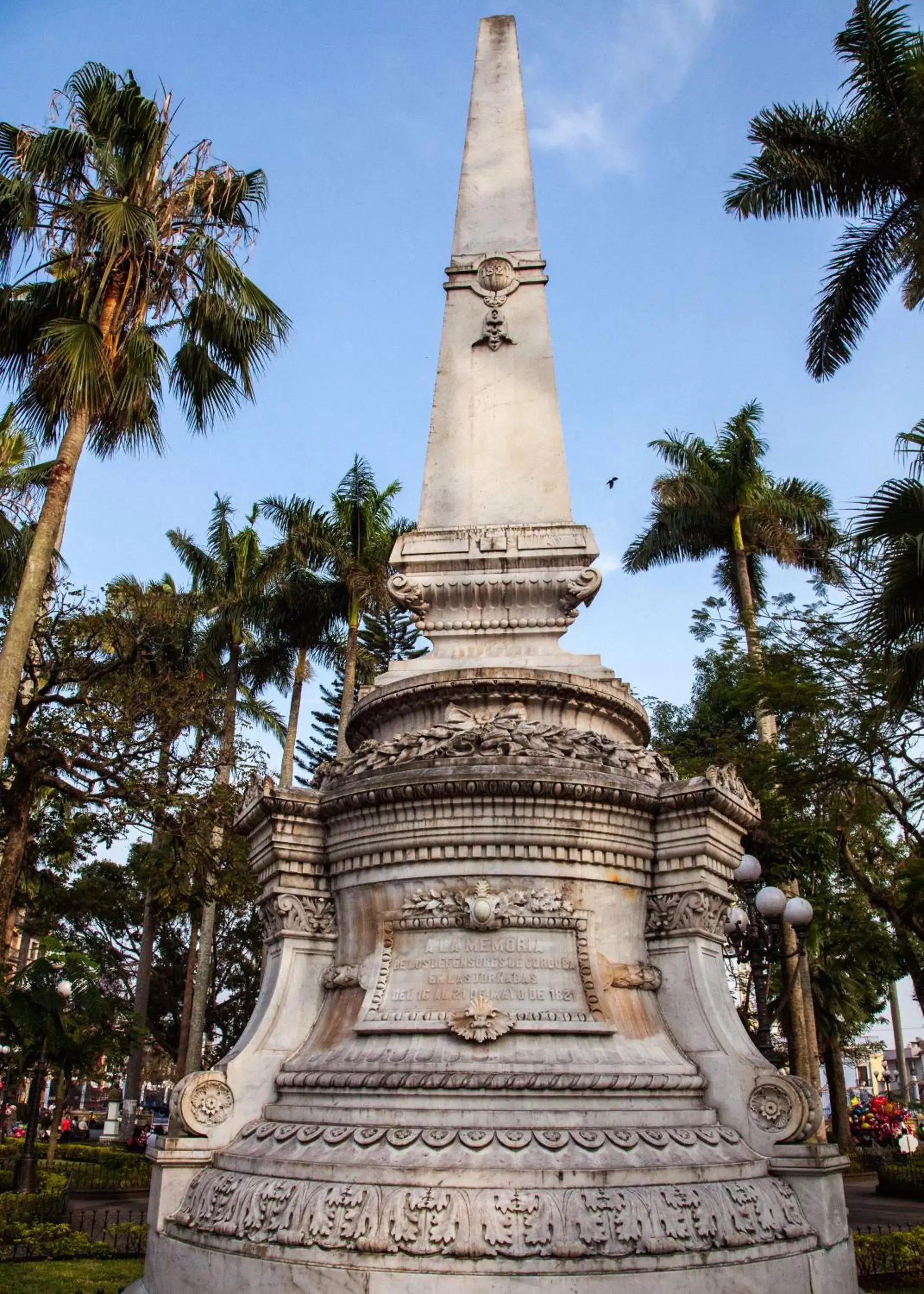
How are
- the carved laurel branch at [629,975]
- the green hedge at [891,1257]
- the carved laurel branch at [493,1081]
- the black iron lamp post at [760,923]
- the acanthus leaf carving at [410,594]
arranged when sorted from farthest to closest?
1. the black iron lamp post at [760,923]
2. the green hedge at [891,1257]
3. the acanthus leaf carving at [410,594]
4. the carved laurel branch at [629,975]
5. the carved laurel branch at [493,1081]

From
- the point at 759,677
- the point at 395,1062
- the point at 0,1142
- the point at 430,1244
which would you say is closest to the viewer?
the point at 430,1244

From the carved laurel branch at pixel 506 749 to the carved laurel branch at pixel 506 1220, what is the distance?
7.80 feet

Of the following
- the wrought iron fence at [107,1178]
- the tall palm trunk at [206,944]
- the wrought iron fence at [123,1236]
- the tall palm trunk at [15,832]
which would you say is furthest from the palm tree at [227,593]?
the wrought iron fence at [123,1236]

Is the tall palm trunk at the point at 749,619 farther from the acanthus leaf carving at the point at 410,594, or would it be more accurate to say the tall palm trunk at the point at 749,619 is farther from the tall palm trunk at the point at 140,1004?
the tall palm trunk at the point at 140,1004

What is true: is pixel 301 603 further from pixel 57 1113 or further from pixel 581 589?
pixel 581 589

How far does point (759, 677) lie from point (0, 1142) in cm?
2059

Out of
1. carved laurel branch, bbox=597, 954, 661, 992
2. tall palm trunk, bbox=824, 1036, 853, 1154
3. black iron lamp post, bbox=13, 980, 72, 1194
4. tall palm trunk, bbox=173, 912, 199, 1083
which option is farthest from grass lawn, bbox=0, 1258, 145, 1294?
tall palm trunk, bbox=824, 1036, 853, 1154

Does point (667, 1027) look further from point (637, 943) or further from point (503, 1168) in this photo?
point (503, 1168)

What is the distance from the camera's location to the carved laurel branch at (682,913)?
6270mm

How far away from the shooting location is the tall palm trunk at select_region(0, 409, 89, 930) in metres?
11.4

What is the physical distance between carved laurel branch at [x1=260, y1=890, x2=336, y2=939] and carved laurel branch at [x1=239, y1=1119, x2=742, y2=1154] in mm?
1297

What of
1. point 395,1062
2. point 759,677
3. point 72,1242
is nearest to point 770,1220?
point 395,1062

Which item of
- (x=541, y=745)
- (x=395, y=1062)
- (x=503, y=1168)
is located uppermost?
(x=541, y=745)

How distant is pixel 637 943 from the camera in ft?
20.5
